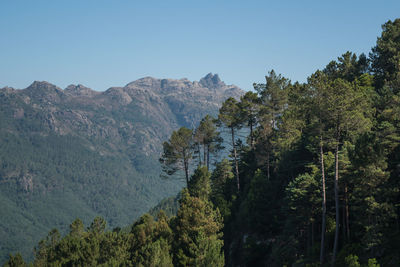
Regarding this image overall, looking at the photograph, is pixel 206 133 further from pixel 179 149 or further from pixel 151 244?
pixel 151 244

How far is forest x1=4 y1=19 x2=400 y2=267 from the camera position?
28.3 meters

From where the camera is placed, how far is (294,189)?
3425 cm

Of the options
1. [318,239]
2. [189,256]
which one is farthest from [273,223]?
[189,256]

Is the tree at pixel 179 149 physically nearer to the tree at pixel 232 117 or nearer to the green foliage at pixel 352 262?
the tree at pixel 232 117

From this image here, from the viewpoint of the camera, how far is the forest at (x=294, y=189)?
28.3 meters

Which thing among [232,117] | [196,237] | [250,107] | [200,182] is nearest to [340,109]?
[196,237]

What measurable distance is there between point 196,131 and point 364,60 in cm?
3634

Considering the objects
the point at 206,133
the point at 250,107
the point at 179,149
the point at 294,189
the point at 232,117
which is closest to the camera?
the point at 294,189

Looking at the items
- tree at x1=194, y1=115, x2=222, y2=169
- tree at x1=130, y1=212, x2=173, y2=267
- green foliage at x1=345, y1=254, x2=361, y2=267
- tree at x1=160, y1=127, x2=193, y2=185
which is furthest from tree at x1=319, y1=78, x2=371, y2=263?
tree at x1=160, y1=127, x2=193, y2=185

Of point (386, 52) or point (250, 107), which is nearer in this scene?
point (250, 107)

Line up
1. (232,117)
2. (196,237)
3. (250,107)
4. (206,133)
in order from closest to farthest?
1. (196,237)
2. (250,107)
3. (232,117)
4. (206,133)

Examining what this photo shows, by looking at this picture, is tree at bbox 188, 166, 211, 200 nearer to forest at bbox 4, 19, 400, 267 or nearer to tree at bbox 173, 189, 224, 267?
forest at bbox 4, 19, 400, 267

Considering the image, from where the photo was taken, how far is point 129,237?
1890 inches

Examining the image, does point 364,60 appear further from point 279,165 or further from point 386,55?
point 279,165
